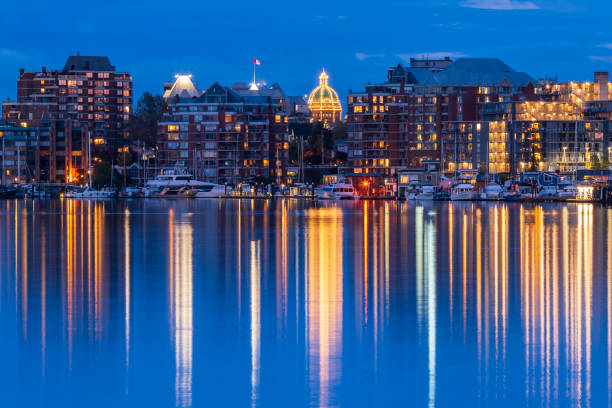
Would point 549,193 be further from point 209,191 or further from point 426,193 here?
point 209,191

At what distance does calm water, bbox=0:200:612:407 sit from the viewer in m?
18.9

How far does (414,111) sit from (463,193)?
28.7m

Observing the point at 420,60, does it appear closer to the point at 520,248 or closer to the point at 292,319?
the point at 520,248

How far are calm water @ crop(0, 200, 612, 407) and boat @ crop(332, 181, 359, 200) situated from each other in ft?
349

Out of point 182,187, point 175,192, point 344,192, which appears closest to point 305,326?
point 344,192

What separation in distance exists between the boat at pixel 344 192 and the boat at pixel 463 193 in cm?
1590

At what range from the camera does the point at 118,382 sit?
19469mm

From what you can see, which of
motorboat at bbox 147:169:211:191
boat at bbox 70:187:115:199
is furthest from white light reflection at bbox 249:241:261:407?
motorboat at bbox 147:169:211:191

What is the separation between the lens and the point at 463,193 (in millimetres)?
143250

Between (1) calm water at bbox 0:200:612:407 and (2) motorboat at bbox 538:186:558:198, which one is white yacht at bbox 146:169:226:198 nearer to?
(2) motorboat at bbox 538:186:558:198

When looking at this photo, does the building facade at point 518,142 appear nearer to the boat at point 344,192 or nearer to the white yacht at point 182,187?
the boat at point 344,192

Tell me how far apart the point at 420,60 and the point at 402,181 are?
4887 centimetres

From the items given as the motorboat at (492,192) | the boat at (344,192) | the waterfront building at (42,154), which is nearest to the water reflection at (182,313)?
the motorboat at (492,192)

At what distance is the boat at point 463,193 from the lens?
466ft
